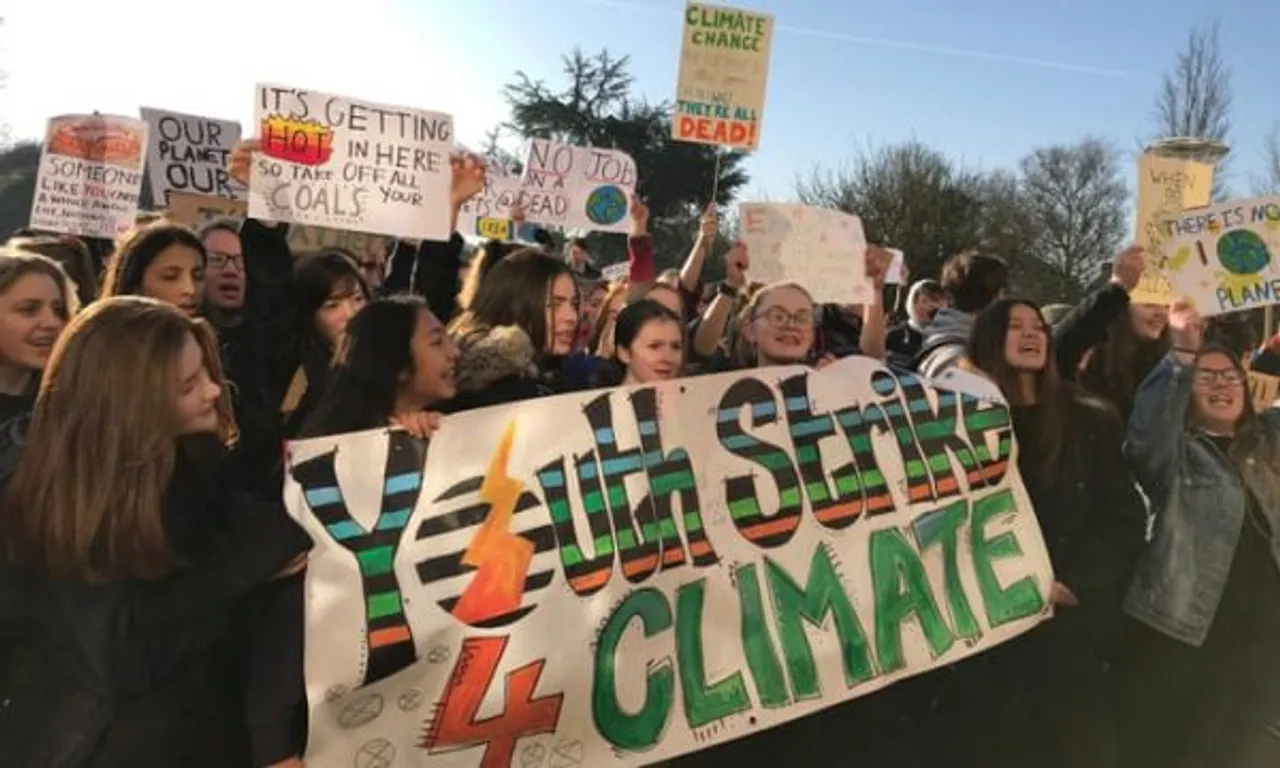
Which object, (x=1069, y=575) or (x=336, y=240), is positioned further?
(x=336, y=240)

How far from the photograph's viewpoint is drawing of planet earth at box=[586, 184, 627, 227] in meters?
7.77

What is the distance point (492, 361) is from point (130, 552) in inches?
48.7

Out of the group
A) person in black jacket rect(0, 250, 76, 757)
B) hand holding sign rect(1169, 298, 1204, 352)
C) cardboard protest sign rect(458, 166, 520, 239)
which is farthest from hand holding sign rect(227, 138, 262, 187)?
cardboard protest sign rect(458, 166, 520, 239)

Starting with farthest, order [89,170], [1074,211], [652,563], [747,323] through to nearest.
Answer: [1074,211] → [89,170] → [747,323] → [652,563]

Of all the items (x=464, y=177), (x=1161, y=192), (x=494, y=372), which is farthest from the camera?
(x=1161, y=192)

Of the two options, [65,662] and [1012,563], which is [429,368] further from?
[1012,563]

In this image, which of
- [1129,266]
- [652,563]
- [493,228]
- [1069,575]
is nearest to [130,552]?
[652,563]

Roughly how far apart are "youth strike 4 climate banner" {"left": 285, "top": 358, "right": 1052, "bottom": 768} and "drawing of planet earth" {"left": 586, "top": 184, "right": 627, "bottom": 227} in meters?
4.56

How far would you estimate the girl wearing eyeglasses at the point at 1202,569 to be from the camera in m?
3.59

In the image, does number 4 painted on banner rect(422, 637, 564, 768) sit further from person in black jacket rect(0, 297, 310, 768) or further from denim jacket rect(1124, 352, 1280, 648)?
denim jacket rect(1124, 352, 1280, 648)

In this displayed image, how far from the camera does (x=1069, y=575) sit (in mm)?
3508

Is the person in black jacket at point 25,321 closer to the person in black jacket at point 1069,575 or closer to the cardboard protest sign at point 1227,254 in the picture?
the person in black jacket at point 1069,575

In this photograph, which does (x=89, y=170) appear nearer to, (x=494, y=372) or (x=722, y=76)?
(x=722, y=76)

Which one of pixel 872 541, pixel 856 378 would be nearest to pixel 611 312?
pixel 856 378
